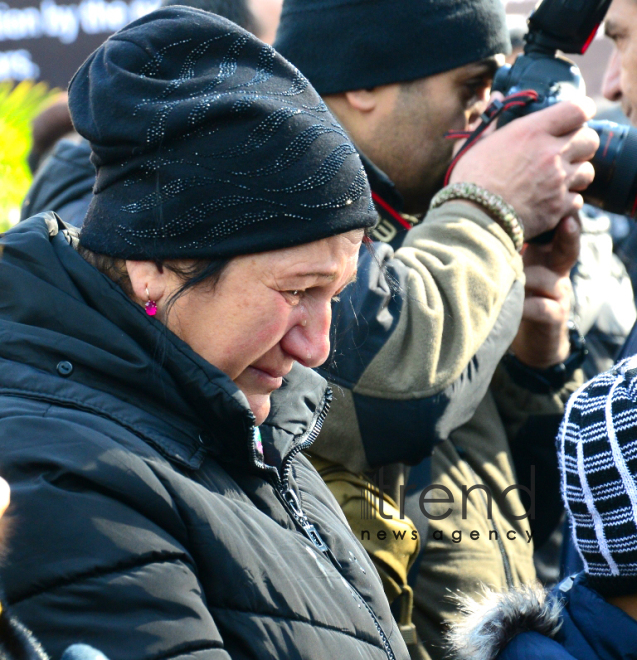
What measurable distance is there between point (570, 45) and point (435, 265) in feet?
2.34

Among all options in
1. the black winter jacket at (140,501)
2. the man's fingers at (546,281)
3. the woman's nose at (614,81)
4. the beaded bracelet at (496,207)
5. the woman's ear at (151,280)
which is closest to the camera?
the black winter jacket at (140,501)

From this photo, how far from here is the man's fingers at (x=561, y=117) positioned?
1.85 meters

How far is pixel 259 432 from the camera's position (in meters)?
1.22

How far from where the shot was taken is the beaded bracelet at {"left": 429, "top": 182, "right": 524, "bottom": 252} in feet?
5.85

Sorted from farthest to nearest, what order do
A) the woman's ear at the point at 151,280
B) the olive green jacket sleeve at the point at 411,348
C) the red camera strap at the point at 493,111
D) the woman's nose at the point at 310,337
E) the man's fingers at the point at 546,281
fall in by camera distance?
the man's fingers at the point at 546,281
the red camera strap at the point at 493,111
the olive green jacket sleeve at the point at 411,348
the woman's nose at the point at 310,337
the woman's ear at the point at 151,280

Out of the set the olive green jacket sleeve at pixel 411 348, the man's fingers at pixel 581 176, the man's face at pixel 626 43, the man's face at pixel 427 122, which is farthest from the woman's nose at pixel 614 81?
the olive green jacket sleeve at pixel 411 348

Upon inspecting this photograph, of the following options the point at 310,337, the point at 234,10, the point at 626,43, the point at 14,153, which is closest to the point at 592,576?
the point at 310,337

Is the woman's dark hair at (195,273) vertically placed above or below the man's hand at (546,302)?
above

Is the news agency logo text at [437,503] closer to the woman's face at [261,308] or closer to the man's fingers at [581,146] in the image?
the woman's face at [261,308]

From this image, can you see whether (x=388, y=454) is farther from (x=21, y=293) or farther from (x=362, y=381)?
(x=21, y=293)

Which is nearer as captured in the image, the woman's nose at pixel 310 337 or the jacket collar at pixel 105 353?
the jacket collar at pixel 105 353

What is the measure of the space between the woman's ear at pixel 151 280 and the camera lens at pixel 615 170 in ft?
3.99

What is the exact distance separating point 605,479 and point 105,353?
765 millimetres

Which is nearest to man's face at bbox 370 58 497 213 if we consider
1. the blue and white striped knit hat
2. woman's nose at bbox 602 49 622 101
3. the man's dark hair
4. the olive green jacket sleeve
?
the olive green jacket sleeve
